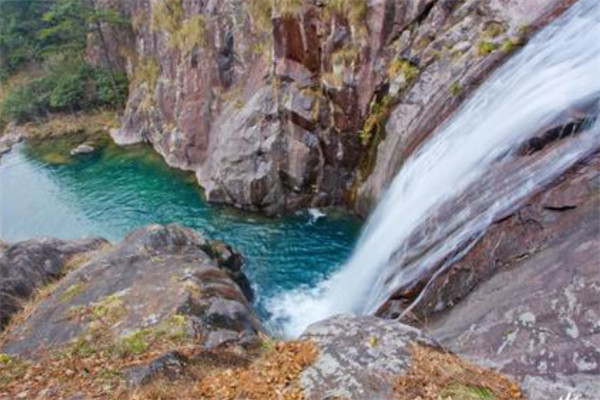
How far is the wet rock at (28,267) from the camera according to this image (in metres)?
10.4

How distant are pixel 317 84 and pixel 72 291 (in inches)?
470

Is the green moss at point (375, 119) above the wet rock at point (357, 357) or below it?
below

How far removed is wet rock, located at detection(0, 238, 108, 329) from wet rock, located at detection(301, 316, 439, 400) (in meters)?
7.77

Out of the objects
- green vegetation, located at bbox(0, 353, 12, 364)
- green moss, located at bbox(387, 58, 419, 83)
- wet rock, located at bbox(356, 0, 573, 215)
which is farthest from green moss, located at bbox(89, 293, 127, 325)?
green moss, located at bbox(387, 58, 419, 83)

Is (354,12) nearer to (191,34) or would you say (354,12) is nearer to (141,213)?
(191,34)

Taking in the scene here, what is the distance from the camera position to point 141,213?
853 inches

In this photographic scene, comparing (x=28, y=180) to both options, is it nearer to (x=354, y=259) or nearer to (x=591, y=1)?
(x=354, y=259)

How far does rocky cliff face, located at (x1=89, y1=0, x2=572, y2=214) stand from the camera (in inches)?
523

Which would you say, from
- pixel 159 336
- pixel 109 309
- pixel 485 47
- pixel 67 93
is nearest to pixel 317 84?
pixel 485 47

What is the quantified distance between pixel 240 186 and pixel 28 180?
17.6 m

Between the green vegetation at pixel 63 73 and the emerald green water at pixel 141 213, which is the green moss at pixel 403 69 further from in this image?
the green vegetation at pixel 63 73

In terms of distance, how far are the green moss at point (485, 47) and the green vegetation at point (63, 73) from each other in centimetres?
Result: 3022

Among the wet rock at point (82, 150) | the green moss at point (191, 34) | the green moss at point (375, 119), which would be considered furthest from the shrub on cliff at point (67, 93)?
the green moss at point (375, 119)

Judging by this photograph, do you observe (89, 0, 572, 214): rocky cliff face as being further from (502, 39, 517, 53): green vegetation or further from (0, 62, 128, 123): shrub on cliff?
(0, 62, 128, 123): shrub on cliff
